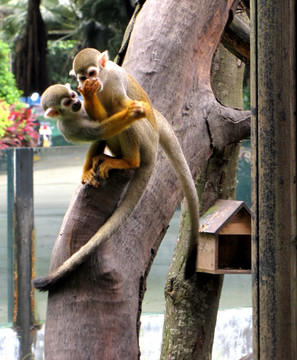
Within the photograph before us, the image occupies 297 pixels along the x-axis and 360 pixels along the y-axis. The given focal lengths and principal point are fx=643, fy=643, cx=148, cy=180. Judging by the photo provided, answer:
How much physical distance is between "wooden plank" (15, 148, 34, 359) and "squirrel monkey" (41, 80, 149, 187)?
8.88ft

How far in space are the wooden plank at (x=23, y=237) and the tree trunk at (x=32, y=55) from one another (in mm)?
5804

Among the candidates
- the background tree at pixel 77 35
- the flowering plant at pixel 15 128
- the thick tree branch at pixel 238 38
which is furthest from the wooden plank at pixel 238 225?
the background tree at pixel 77 35

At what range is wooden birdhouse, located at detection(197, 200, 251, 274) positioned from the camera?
3.32 m

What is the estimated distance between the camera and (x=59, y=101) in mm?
2135

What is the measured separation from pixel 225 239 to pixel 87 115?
1484mm

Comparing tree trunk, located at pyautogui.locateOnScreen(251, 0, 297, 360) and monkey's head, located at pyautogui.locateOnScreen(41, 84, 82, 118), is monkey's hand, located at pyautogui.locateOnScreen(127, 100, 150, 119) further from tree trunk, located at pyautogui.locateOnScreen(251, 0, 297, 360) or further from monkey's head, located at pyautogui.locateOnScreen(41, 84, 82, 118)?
tree trunk, located at pyautogui.locateOnScreen(251, 0, 297, 360)

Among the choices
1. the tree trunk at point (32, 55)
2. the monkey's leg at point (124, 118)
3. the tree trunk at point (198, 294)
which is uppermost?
the tree trunk at point (32, 55)

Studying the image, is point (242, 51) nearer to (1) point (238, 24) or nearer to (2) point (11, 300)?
(1) point (238, 24)

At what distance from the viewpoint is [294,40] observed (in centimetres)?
143

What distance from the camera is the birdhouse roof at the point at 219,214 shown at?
3.33m

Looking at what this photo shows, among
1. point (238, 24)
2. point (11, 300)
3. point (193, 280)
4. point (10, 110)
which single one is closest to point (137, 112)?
point (238, 24)

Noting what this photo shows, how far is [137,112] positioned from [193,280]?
1.67 metres

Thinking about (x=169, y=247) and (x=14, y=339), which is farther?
(x=169, y=247)

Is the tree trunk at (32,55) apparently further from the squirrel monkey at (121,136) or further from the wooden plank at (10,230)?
the squirrel monkey at (121,136)
